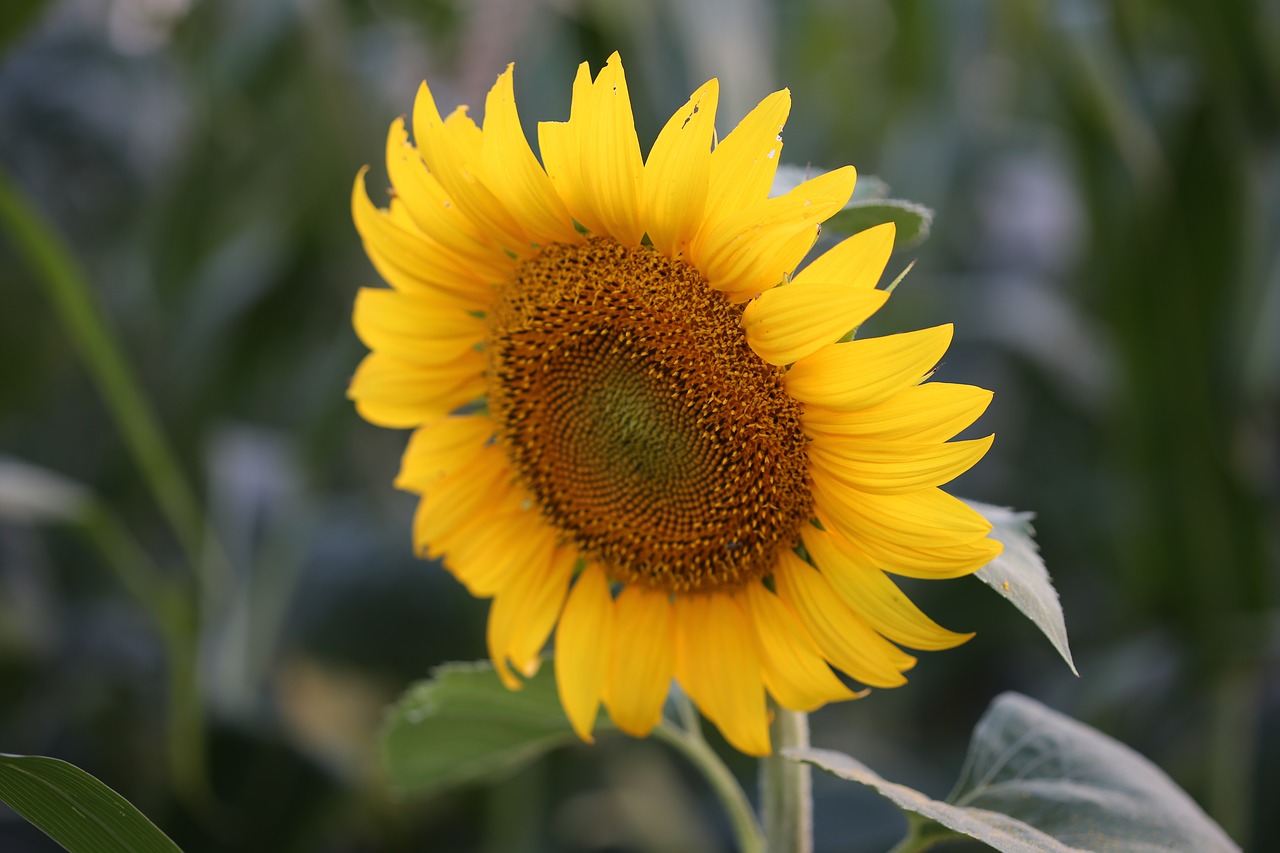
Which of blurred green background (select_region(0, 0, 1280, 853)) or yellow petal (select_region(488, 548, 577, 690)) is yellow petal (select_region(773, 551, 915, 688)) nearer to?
yellow petal (select_region(488, 548, 577, 690))

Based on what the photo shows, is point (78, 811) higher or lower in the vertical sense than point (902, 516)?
lower

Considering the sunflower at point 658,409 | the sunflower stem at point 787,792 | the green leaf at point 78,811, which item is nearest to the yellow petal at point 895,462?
the sunflower at point 658,409

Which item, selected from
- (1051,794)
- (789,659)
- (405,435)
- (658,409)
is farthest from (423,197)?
(405,435)

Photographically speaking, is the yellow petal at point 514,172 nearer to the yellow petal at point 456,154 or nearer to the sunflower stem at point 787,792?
the yellow petal at point 456,154

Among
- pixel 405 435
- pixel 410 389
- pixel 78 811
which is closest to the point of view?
pixel 78 811

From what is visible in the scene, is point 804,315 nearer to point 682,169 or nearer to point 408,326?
point 682,169

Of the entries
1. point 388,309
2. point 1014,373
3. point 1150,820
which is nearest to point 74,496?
point 388,309

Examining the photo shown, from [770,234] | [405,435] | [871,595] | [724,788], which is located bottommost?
[405,435]
